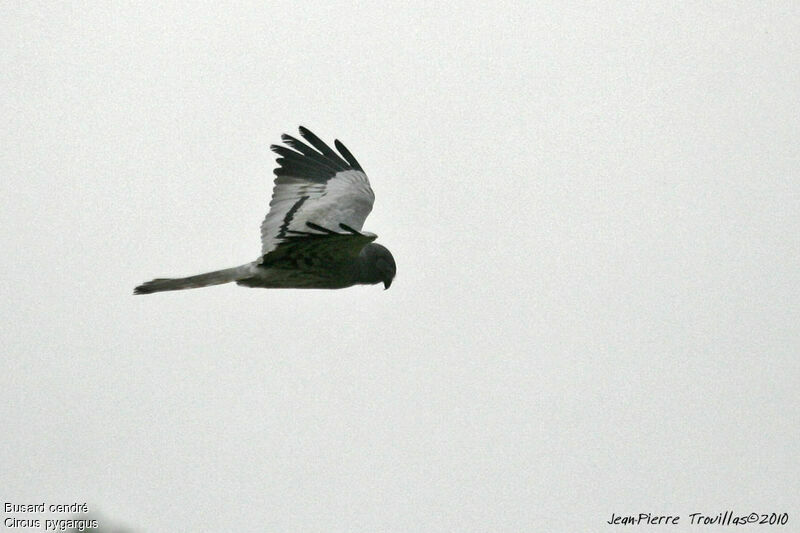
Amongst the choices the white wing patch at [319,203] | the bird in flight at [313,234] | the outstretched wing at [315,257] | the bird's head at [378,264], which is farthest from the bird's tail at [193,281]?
the bird's head at [378,264]

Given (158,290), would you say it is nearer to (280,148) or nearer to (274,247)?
(274,247)

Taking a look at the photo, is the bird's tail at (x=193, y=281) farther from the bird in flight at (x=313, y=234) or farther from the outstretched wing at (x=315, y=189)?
the outstretched wing at (x=315, y=189)

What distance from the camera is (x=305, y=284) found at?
38.9 feet

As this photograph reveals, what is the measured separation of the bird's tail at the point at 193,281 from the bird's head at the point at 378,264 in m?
1.14

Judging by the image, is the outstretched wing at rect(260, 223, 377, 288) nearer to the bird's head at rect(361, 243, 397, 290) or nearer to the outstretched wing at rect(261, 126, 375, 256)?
the bird's head at rect(361, 243, 397, 290)

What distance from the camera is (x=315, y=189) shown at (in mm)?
13555

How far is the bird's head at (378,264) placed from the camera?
12.0 metres

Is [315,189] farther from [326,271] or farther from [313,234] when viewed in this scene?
[313,234]

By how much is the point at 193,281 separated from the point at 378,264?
1.81 m

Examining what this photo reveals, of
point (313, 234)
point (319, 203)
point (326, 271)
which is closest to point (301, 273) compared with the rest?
point (326, 271)

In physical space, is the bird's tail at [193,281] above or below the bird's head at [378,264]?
below

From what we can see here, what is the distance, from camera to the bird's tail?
1170 centimetres

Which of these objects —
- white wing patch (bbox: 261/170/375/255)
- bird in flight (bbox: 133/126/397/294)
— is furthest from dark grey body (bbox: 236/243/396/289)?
white wing patch (bbox: 261/170/375/255)

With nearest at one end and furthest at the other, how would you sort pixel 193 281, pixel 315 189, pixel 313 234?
pixel 313 234 → pixel 193 281 → pixel 315 189
